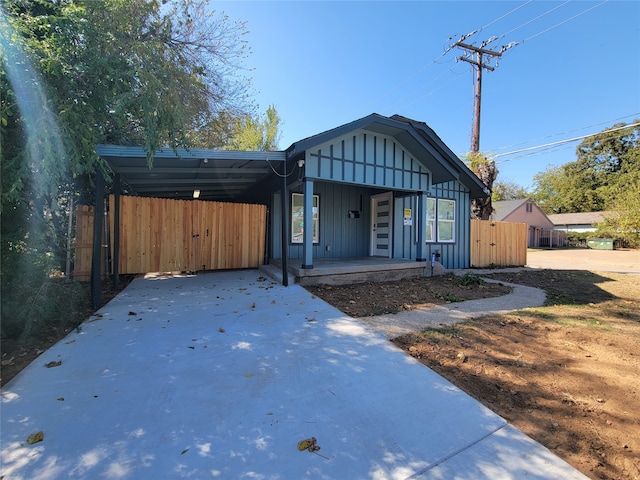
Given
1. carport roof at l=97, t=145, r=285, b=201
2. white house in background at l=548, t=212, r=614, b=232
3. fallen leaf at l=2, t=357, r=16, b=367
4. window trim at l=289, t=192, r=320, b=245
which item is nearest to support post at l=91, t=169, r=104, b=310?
carport roof at l=97, t=145, r=285, b=201

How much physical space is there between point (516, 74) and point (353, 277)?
15777mm

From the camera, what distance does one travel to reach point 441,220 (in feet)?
A: 34.7

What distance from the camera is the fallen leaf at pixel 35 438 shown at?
188 cm

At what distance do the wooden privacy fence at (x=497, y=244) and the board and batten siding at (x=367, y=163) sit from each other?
4496 millimetres

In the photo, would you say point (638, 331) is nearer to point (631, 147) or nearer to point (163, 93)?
point (163, 93)

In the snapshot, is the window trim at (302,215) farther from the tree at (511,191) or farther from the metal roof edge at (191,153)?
the tree at (511,191)

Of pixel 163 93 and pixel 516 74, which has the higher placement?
pixel 516 74

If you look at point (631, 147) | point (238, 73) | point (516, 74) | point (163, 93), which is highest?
point (631, 147)

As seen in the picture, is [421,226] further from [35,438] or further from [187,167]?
[35,438]

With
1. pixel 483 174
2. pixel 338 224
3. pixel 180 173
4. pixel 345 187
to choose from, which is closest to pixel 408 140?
pixel 345 187

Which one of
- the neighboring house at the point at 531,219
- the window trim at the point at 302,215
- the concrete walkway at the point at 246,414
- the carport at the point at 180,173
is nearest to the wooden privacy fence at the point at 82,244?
the carport at the point at 180,173

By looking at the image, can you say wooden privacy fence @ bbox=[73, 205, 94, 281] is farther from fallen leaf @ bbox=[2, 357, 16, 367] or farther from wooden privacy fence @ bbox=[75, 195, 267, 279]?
fallen leaf @ bbox=[2, 357, 16, 367]

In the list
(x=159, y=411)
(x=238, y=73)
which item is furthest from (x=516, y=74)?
(x=159, y=411)

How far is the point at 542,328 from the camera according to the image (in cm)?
436
